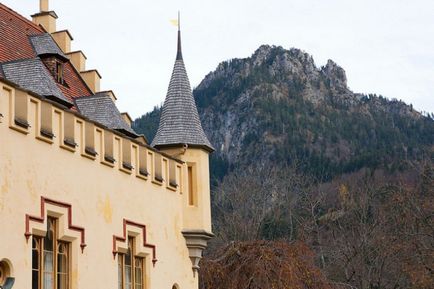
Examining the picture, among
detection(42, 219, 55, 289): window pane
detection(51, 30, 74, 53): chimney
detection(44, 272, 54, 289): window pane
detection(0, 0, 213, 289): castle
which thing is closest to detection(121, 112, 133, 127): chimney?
detection(0, 0, 213, 289): castle

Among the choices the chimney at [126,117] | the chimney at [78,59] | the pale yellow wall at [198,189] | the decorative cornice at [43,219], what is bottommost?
the decorative cornice at [43,219]

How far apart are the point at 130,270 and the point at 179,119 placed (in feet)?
17.9

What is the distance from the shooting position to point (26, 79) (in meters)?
21.4

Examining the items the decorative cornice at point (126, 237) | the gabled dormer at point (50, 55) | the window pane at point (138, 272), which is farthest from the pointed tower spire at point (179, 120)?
the window pane at point (138, 272)

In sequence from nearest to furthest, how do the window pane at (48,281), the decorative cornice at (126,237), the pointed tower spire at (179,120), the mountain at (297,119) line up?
1. the window pane at (48,281)
2. the decorative cornice at (126,237)
3. the pointed tower spire at (179,120)
4. the mountain at (297,119)

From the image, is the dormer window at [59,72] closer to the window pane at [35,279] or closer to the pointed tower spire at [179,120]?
the pointed tower spire at [179,120]

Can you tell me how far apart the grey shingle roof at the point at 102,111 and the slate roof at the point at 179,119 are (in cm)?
119

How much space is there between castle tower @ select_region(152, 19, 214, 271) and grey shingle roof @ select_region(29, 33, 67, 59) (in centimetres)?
350

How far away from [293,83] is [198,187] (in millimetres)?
148659

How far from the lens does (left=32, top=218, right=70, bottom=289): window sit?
18.3 metres

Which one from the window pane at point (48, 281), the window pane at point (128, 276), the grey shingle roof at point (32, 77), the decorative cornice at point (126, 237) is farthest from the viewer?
the window pane at point (128, 276)

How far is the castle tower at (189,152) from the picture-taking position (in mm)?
25188

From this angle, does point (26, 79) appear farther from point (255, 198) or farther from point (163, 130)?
point (255, 198)

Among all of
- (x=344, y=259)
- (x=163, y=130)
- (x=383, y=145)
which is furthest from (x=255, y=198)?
(x=383, y=145)
